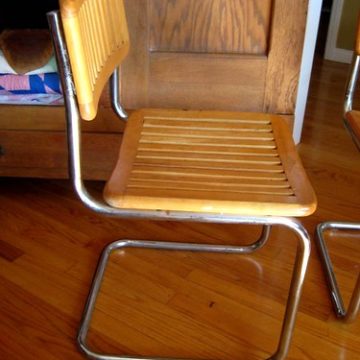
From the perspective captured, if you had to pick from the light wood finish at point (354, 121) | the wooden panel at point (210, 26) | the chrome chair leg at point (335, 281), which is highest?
the wooden panel at point (210, 26)

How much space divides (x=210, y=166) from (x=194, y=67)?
17.0 inches

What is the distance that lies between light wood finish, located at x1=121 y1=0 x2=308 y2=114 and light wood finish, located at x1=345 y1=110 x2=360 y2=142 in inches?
7.5

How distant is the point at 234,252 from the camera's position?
1223 millimetres

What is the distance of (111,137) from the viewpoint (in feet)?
4.24

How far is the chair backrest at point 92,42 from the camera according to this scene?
0.64 m

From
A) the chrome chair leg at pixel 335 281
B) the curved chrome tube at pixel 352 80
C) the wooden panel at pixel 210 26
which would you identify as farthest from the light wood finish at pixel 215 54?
the chrome chair leg at pixel 335 281

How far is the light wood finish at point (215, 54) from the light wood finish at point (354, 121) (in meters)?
0.19

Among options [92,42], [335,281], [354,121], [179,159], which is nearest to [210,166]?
[179,159]

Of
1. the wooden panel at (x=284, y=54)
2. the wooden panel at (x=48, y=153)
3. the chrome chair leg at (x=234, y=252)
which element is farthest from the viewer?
the wooden panel at (x=48, y=153)

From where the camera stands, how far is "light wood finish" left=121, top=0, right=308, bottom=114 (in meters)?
1.12

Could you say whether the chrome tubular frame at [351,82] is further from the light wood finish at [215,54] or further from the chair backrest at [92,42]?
the chair backrest at [92,42]

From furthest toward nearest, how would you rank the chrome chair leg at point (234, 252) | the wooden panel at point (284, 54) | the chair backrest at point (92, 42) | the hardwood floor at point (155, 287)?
the wooden panel at point (284, 54) → the hardwood floor at point (155, 287) → the chrome chair leg at point (234, 252) → the chair backrest at point (92, 42)

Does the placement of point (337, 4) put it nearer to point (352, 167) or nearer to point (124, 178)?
point (352, 167)

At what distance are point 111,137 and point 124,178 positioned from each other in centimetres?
53
